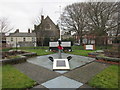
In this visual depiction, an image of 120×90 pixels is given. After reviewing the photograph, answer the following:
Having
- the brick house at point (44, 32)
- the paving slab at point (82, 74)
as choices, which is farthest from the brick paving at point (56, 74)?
the brick house at point (44, 32)

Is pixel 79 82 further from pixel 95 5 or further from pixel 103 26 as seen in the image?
pixel 95 5

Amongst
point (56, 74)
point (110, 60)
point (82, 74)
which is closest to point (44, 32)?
point (110, 60)

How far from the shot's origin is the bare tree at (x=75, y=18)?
18.9 meters

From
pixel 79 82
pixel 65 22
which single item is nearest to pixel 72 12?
pixel 65 22

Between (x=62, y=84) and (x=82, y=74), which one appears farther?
(x=82, y=74)

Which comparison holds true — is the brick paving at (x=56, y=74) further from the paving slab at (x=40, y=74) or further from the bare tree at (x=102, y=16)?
the bare tree at (x=102, y=16)

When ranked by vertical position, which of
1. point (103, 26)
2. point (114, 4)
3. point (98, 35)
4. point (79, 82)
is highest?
point (114, 4)

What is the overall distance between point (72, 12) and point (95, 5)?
5955 millimetres

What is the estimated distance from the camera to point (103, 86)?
2.71 metres

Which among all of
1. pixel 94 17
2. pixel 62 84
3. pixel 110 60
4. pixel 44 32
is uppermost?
pixel 94 17

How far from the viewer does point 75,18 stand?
65.8 ft

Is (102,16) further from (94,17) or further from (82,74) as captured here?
(82,74)

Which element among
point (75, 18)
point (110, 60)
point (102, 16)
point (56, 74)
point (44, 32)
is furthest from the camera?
point (75, 18)

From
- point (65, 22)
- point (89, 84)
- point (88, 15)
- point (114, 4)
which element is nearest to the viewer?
point (89, 84)
